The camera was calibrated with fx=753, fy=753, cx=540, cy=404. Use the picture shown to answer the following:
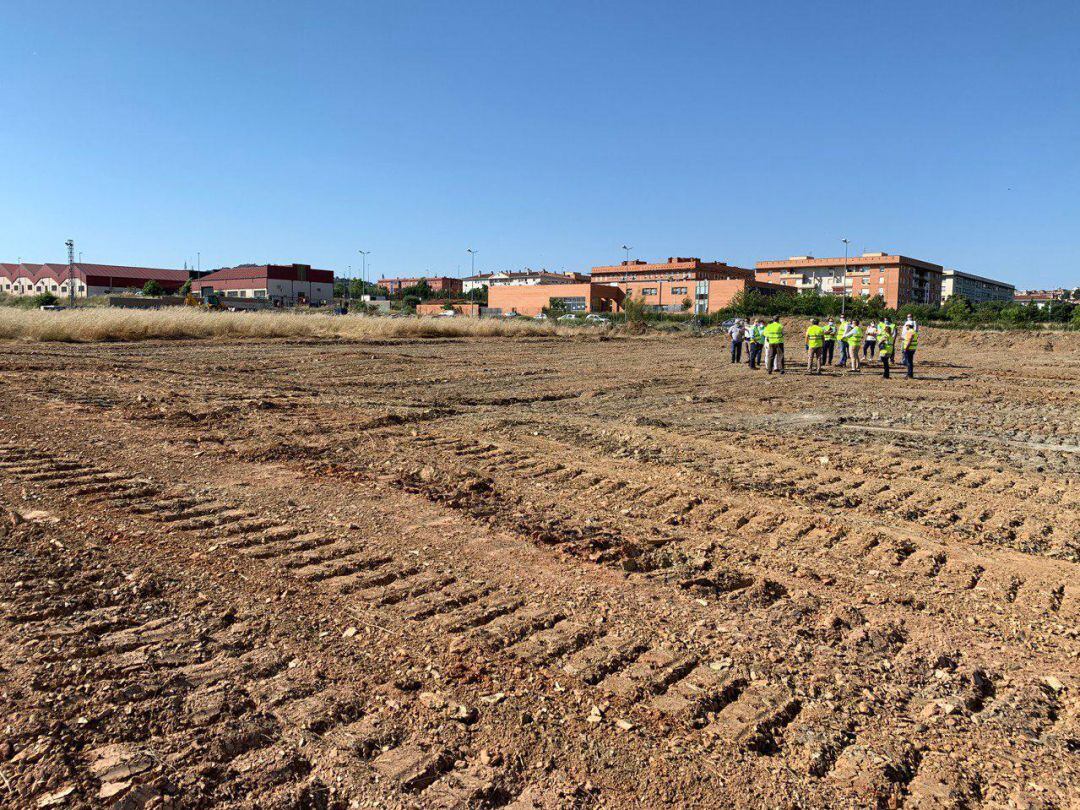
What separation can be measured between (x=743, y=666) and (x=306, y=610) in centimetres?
225

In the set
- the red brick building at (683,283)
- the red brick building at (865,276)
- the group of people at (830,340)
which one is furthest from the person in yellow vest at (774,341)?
the red brick building at (865,276)

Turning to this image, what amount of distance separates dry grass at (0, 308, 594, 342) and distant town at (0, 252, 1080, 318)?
21834mm

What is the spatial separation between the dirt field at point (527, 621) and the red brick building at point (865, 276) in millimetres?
109813

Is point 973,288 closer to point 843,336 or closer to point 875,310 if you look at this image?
point 875,310

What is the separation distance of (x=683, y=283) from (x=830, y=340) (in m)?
83.6

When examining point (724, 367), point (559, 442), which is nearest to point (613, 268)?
point (724, 367)

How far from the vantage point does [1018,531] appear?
18.9ft

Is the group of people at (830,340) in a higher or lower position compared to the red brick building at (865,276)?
lower

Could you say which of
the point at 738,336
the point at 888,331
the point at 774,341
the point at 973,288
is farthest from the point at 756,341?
the point at 973,288

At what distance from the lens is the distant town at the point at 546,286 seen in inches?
3287

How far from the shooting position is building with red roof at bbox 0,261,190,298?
273ft

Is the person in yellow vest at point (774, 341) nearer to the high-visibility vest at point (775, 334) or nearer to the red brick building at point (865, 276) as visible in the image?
the high-visibility vest at point (775, 334)

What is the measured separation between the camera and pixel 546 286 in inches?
3723

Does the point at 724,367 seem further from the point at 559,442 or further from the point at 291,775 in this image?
the point at 291,775
